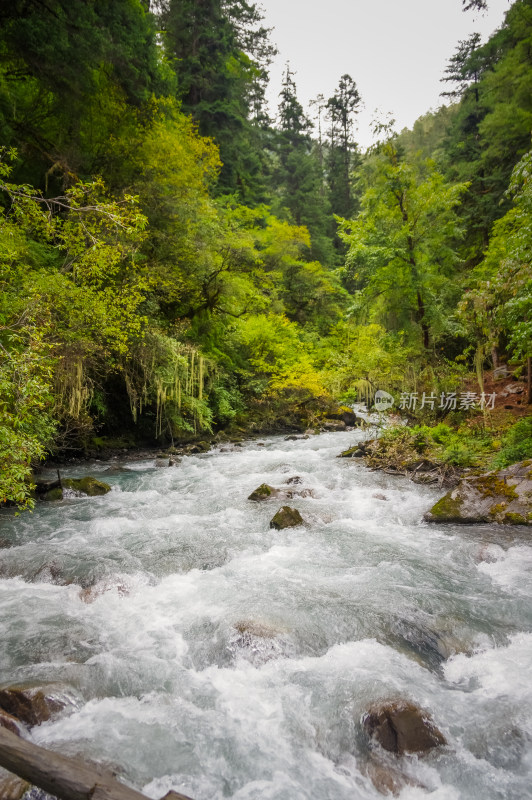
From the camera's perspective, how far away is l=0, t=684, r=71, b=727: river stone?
3283mm

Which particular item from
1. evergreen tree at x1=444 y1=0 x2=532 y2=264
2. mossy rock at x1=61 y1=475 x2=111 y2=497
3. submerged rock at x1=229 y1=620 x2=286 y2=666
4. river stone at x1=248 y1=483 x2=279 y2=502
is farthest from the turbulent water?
evergreen tree at x1=444 y1=0 x2=532 y2=264

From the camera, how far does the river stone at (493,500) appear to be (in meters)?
7.52

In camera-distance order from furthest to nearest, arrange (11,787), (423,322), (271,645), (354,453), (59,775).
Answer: (423,322)
(354,453)
(271,645)
(11,787)
(59,775)

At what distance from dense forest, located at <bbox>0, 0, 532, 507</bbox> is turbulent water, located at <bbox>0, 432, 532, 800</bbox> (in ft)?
5.67

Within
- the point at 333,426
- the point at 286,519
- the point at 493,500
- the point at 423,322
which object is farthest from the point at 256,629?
the point at 333,426

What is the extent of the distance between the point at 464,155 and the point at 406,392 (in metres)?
16.9

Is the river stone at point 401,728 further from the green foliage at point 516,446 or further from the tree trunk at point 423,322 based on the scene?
the tree trunk at point 423,322

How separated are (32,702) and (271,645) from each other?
7.28ft

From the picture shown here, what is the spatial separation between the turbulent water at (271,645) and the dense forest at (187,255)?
5.67 feet

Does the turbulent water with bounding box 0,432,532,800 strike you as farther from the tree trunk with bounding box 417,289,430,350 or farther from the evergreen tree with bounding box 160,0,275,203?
the evergreen tree with bounding box 160,0,275,203

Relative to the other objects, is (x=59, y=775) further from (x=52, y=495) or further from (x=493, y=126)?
(x=493, y=126)

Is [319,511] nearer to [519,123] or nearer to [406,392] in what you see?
[406,392]

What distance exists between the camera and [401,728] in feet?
10.5

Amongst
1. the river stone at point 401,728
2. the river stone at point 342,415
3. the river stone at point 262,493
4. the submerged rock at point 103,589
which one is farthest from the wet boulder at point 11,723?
the river stone at point 342,415
